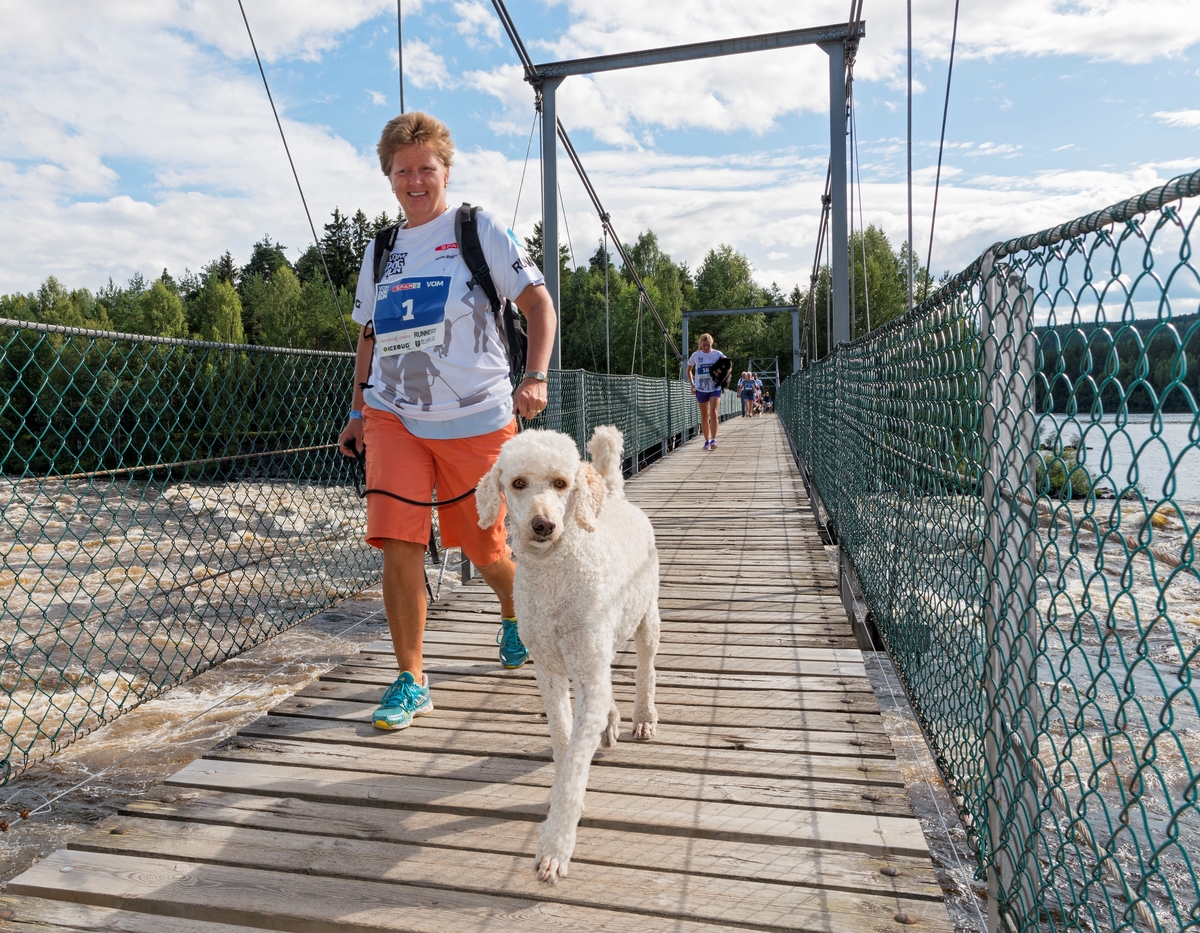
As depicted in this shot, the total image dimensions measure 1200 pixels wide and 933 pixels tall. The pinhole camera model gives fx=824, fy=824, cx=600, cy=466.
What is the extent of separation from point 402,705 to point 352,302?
133ft

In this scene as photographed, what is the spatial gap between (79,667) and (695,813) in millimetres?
4090

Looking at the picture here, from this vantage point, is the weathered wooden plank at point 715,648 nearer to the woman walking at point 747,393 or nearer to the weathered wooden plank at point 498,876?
the weathered wooden plank at point 498,876

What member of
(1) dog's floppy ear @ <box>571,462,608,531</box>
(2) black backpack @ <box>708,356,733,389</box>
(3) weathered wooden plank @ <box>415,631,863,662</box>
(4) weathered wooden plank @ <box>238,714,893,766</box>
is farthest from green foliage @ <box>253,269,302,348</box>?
(1) dog's floppy ear @ <box>571,462,608,531</box>

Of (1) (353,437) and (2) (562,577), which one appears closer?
(2) (562,577)

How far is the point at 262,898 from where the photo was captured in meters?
1.58

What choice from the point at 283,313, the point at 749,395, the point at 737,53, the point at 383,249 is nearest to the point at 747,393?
the point at 749,395

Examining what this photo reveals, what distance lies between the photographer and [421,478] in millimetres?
2430

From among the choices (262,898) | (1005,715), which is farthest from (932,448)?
(262,898)

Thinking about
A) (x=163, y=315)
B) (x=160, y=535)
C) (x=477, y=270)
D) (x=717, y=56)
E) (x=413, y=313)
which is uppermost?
(x=163, y=315)

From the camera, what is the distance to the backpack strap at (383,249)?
249 centimetres

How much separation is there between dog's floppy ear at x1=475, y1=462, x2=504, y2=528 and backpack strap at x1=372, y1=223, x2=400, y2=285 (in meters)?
→ 0.92

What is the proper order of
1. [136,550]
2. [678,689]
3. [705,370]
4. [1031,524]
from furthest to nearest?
[705,370]
[136,550]
[678,689]
[1031,524]

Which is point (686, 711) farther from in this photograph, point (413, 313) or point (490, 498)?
point (413, 313)

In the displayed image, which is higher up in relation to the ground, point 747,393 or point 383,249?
point 383,249
